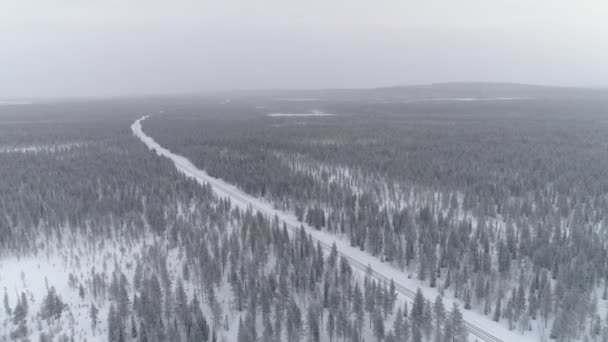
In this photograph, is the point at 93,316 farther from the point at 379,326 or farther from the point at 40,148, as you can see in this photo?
the point at 40,148

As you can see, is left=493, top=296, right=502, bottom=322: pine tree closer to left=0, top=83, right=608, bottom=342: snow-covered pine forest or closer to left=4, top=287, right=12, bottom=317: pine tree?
left=0, top=83, right=608, bottom=342: snow-covered pine forest

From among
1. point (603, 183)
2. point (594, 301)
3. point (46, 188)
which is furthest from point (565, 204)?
point (46, 188)

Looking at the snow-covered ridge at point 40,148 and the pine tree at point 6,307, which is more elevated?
the snow-covered ridge at point 40,148

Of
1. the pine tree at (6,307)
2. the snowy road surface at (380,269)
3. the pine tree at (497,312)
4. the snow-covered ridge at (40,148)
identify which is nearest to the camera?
the snowy road surface at (380,269)

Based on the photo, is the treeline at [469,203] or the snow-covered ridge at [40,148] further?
the snow-covered ridge at [40,148]

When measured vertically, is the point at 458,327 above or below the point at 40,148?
below

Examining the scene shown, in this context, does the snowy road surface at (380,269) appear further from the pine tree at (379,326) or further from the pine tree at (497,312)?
the pine tree at (379,326)

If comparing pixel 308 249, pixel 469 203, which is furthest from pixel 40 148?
pixel 469 203

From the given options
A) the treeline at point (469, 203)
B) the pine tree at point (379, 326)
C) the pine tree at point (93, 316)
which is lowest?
the pine tree at point (93, 316)

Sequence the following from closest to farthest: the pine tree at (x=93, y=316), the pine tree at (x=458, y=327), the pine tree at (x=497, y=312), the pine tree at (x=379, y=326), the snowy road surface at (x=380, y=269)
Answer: the pine tree at (x=458, y=327)
the pine tree at (x=379, y=326)
the snowy road surface at (x=380, y=269)
the pine tree at (x=497, y=312)
the pine tree at (x=93, y=316)

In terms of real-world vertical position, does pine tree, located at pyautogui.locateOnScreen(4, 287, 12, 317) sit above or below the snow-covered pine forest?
below

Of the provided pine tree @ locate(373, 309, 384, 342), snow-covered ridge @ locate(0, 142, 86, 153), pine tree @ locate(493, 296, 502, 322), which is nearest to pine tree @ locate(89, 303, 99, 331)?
pine tree @ locate(373, 309, 384, 342)

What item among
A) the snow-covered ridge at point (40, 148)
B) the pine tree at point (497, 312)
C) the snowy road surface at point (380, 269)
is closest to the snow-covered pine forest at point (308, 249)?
the pine tree at point (497, 312)
